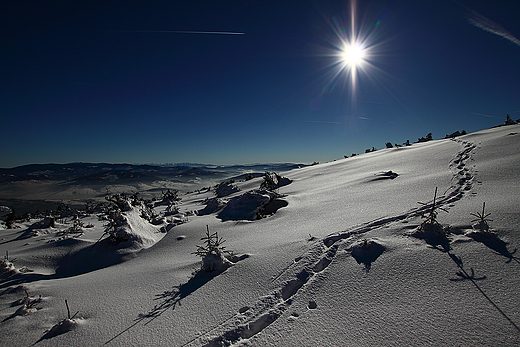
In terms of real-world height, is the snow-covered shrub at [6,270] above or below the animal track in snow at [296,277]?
below

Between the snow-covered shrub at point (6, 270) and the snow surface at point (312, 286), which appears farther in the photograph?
the snow-covered shrub at point (6, 270)

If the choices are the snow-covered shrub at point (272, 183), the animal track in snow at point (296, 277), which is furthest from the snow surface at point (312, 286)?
the snow-covered shrub at point (272, 183)

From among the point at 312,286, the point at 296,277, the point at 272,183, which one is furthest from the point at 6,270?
the point at 272,183

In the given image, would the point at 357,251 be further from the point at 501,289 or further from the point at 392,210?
the point at 392,210

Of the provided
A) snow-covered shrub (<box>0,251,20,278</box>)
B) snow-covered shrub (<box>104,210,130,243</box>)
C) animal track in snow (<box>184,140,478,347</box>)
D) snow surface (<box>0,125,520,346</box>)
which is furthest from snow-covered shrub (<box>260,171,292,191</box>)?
Result: snow-covered shrub (<box>0,251,20,278</box>)

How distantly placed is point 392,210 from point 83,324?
320 cm

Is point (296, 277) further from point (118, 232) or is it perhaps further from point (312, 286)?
point (118, 232)

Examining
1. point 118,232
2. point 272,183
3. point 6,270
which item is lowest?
point 6,270

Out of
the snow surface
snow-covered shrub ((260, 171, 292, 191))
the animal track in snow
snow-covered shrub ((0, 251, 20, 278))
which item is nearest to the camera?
the snow surface

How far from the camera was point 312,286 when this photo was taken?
1428mm

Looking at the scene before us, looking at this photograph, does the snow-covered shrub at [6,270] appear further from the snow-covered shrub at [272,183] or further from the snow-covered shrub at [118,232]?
the snow-covered shrub at [272,183]

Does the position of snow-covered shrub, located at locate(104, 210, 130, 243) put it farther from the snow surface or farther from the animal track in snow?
the animal track in snow

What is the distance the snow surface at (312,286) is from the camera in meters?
1.03

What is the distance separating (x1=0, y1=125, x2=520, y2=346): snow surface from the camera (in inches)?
40.6
